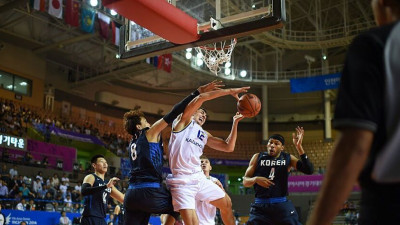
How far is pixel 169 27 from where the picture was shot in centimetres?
731

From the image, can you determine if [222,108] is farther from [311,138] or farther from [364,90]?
[364,90]

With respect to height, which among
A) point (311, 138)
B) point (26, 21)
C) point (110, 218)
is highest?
point (26, 21)

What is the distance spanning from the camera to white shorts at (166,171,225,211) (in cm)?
540

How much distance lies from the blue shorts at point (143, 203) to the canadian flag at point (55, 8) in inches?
632

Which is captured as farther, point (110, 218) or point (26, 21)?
point (26, 21)

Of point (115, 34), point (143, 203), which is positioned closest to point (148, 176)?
point (143, 203)

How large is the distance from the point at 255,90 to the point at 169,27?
96.7 feet

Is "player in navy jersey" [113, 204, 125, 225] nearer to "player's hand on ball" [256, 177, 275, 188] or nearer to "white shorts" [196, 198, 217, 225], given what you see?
"white shorts" [196, 198, 217, 225]

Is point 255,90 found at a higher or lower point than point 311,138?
higher

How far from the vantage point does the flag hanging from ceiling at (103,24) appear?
22.8 meters

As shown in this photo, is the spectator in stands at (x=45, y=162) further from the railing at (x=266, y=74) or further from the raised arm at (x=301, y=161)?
the raised arm at (x=301, y=161)

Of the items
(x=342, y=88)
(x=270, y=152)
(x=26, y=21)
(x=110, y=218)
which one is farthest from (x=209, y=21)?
(x=26, y=21)

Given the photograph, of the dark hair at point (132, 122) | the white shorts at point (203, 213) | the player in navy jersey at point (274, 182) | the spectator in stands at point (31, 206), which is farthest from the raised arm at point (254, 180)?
the spectator in stands at point (31, 206)

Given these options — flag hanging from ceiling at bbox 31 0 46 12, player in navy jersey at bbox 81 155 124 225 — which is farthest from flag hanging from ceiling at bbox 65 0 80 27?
player in navy jersey at bbox 81 155 124 225
